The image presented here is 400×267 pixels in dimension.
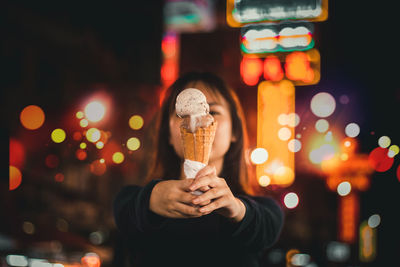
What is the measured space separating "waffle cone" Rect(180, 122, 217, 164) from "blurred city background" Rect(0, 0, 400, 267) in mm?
729

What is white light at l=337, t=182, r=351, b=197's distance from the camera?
20.8 feet

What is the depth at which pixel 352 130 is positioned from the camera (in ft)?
11.0

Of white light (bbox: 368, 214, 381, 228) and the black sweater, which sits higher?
the black sweater

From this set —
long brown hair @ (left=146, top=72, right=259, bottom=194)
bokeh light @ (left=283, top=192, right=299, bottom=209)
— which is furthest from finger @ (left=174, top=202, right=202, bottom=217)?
bokeh light @ (left=283, top=192, right=299, bottom=209)

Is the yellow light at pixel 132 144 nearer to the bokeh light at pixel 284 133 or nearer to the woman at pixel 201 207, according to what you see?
the woman at pixel 201 207

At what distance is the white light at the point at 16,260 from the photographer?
121 inches

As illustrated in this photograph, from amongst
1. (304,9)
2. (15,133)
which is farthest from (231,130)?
(15,133)

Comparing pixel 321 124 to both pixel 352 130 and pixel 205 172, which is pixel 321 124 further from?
pixel 205 172

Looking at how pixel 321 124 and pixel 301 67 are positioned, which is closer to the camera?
pixel 321 124

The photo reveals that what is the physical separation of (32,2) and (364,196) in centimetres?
803

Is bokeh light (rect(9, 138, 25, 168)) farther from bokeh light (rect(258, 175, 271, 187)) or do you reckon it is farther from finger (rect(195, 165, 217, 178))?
finger (rect(195, 165, 217, 178))

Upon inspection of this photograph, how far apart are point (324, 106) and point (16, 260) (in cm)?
360

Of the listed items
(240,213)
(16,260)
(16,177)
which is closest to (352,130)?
(240,213)

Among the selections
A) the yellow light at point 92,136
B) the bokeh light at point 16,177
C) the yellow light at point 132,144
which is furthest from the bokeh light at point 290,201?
the bokeh light at point 16,177
